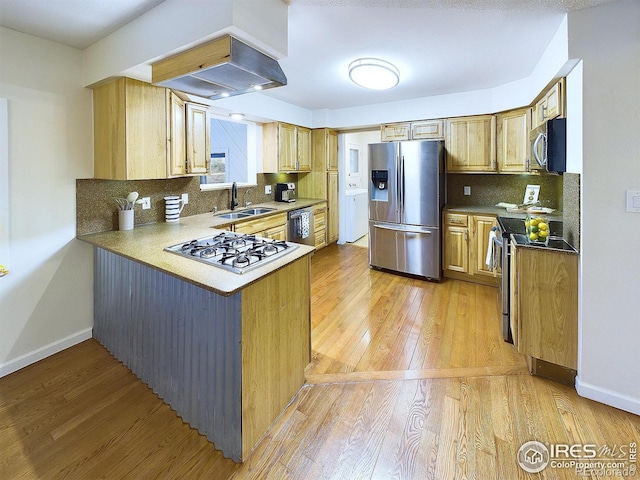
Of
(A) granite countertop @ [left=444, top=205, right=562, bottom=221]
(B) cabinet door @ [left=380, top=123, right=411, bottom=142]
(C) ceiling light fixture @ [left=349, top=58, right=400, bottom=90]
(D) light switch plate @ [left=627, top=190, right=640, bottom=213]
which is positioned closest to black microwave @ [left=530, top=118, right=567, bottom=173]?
(D) light switch plate @ [left=627, top=190, right=640, bottom=213]

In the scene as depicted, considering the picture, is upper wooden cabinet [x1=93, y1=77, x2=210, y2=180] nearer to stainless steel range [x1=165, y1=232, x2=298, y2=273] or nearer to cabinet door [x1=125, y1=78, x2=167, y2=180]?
cabinet door [x1=125, y1=78, x2=167, y2=180]

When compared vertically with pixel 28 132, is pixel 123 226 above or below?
below

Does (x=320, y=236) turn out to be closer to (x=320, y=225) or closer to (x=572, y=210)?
(x=320, y=225)

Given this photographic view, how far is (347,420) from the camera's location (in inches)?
72.0

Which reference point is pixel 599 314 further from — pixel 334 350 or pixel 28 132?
pixel 28 132

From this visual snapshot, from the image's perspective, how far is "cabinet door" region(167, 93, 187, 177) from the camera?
285cm

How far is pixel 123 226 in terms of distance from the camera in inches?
112

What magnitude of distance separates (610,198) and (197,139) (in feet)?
10.6

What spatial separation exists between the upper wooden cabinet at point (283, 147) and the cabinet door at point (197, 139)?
4.98 feet

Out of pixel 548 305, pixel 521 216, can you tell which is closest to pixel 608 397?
pixel 548 305

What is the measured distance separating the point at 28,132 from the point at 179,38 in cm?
139

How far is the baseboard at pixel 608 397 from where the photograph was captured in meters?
1.87

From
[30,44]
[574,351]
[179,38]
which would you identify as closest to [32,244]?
[30,44]

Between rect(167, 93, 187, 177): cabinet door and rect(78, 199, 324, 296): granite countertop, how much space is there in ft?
1.76
